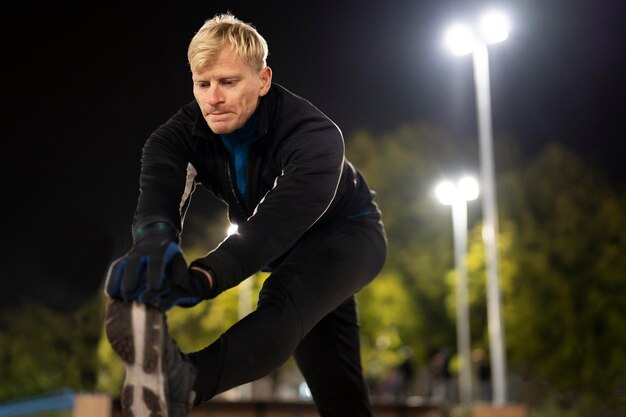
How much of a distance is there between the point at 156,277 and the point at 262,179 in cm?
114

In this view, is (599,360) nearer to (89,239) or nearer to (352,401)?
(352,401)

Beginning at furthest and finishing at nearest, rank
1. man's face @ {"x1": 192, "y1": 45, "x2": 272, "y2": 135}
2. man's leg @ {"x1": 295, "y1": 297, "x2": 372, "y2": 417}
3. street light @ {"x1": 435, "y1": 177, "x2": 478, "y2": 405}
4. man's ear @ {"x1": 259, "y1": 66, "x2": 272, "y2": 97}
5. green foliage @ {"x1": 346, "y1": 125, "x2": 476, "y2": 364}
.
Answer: green foliage @ {"x1": 346, "y1": 125, "x2": 476, "y2": 364}
street light @ {"x1": 435, "y1": 177, "x2": 478, "y2": 405}
man's leg @ {"x1": 295, "y1": 297, "x2": 372, "y2": 417}
man's ear @ {"x1": 259, "y1": 66, "x2": 272, "y2": 97}
man's face @ {"x1": 192, "y1": 45, "x2": 272, "y2": 135}

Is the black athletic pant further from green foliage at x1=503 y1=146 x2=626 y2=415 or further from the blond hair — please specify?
green foliage at x1=503 y1=146 x2=626 y2=415

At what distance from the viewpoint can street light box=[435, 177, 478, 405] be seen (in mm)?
28109

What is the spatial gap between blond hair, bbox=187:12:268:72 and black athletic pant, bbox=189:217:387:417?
34.4 inches

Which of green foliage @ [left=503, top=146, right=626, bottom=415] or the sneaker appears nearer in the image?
the sneaker

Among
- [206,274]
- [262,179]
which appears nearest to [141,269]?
[206,274]

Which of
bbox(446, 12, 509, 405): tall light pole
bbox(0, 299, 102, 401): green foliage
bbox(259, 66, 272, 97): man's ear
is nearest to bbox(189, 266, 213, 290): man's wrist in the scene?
bbox(259, 66, 272, 97): man's ear

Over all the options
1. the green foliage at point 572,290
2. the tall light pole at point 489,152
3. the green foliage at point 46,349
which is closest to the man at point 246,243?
the tall light pole at point 489,152

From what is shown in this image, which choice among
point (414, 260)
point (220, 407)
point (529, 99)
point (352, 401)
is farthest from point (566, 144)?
point (352, 401)

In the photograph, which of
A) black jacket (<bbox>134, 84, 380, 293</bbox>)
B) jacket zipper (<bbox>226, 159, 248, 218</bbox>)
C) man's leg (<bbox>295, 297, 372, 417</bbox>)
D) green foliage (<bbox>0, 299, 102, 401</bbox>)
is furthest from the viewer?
green foliage (<bbox>0, 299, 102, 401</bbox>)

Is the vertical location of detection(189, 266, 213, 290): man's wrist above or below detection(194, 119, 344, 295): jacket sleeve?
below

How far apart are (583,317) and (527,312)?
160 cm

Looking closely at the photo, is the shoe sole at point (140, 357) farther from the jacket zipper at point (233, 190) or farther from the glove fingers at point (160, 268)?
the jacket zipper at point (233, 190)
